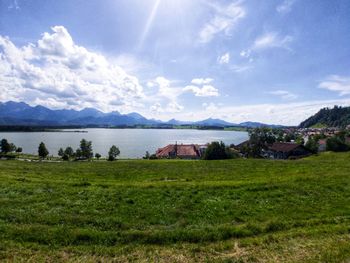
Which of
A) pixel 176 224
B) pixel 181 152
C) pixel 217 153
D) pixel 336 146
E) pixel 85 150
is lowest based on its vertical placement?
pixel 181 152

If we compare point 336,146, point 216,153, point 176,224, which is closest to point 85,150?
point 216,153

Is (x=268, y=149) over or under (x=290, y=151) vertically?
under

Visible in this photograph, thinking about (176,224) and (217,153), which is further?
(217,153)

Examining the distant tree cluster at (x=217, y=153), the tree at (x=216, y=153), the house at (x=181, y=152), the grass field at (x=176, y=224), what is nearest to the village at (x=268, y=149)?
the house at (x=181, y=152)

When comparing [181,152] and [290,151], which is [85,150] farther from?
[290,151]

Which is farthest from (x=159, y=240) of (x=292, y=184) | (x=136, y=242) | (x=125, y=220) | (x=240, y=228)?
(x=292, y=184)

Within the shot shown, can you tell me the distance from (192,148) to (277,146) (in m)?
33.5

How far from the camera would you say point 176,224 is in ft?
34.7

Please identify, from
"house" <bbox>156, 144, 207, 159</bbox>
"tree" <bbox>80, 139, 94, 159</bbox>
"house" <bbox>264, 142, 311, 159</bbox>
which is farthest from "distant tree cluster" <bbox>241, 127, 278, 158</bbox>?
"tree" <bbox>80, 139, 94, 159</bbox>

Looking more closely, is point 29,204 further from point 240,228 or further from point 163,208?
point 240,228

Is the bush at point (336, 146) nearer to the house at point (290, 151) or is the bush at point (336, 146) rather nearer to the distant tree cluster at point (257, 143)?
the house at point (290, 151)

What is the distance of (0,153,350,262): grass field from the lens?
26.9ft

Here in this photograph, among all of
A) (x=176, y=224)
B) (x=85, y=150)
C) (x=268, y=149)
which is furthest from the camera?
(x=85, y=150)

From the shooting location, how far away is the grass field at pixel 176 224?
8.19 m
